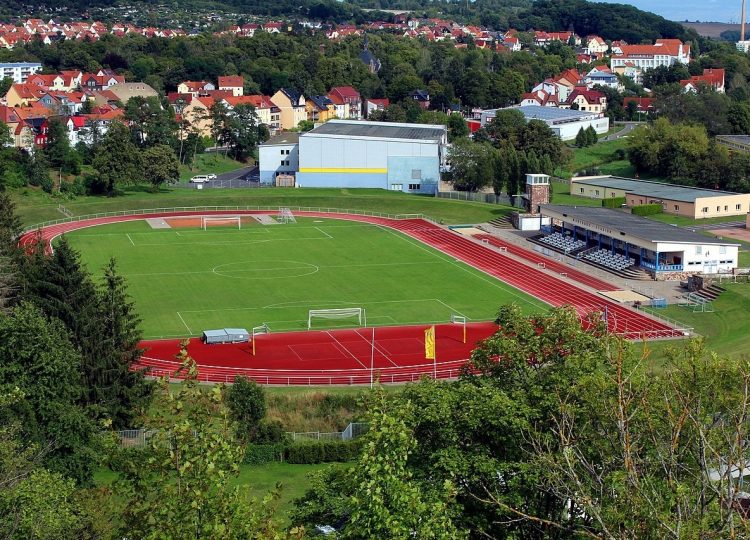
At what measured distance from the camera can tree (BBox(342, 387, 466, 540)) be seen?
1268 centimetres

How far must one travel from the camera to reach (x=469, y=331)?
39.9 meters

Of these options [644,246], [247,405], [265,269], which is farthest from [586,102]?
[247,405]

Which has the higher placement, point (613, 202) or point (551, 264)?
point (613, 202)

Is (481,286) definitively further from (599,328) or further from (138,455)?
(138,455)

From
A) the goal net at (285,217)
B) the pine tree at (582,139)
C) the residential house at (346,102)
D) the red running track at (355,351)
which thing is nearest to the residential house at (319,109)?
the residential house at (346,102)

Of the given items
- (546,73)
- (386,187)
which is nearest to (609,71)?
(546,73)

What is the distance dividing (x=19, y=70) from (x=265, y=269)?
263ft

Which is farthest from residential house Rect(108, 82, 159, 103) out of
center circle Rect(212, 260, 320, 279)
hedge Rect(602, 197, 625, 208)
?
center circle Rect(212, 260, 320, 279)

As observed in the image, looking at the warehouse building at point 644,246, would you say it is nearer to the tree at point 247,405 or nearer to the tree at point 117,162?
the tree at point 247,405

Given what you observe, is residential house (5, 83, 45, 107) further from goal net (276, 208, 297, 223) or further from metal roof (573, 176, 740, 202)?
metal roof (573, 176, 740, 202)

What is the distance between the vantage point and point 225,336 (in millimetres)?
38531

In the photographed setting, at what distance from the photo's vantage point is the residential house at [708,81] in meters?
114

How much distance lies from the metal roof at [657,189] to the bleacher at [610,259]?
12436 mm

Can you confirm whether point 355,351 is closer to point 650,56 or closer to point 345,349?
point 345,349
